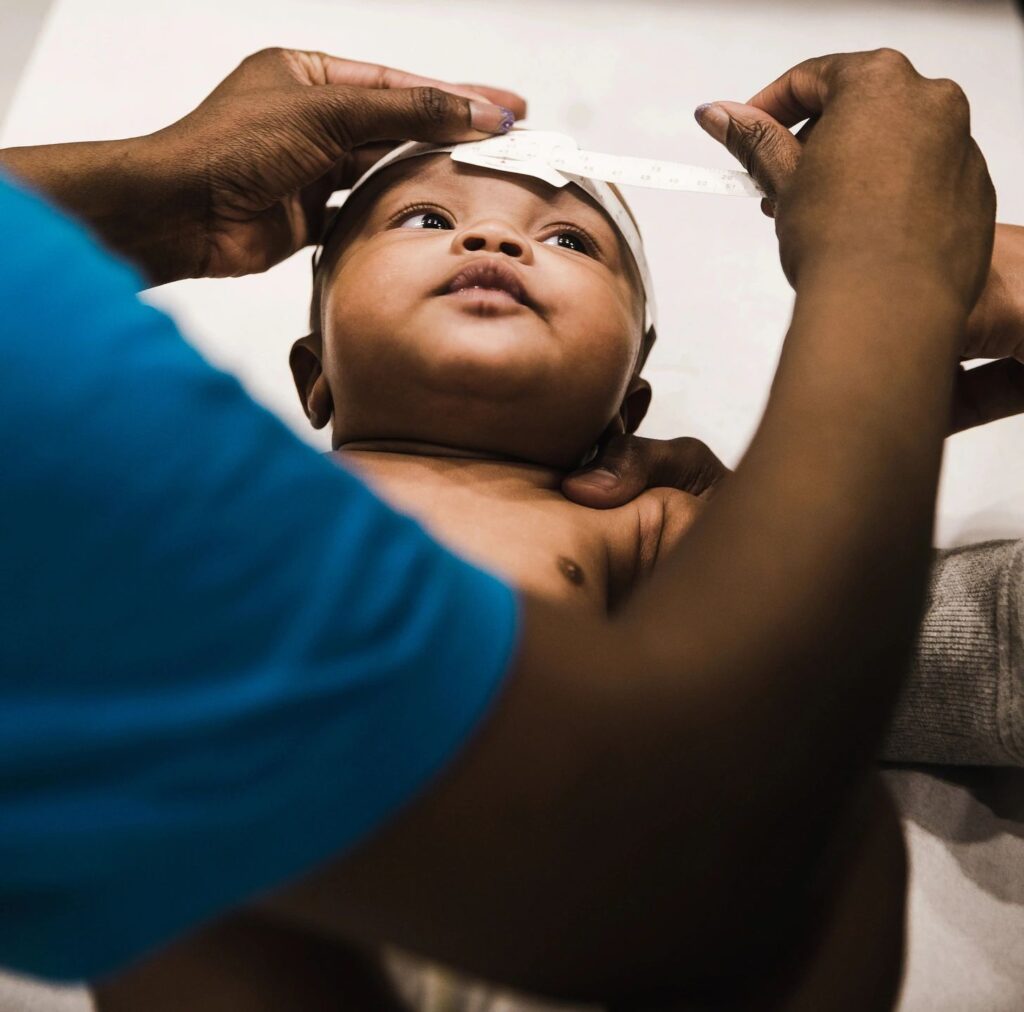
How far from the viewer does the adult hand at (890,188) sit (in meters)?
0.59

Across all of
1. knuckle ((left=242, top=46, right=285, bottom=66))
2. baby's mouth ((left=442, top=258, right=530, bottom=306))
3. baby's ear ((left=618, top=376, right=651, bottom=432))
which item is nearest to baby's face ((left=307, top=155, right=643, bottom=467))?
baby's mouth ((left=442, top=258, right=530, bottom=306))

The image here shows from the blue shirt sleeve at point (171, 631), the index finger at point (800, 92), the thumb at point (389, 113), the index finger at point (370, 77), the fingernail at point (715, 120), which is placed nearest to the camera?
the blue shirt sleeve at point (171, 631)

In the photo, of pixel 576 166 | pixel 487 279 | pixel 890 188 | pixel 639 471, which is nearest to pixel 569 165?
pixel 576 166

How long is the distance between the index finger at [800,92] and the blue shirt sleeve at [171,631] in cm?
64

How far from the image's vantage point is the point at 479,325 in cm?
102

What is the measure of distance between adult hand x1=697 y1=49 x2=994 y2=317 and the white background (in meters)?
0.67

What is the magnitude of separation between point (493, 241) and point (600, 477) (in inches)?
10.5

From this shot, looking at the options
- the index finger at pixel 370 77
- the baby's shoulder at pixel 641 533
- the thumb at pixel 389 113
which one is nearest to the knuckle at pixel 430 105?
the thumb at pixel 389 113

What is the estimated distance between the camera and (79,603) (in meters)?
0.39

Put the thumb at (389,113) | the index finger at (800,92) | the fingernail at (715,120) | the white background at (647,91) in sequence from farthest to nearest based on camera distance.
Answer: the white background at (647,91) < the thumb at (389,113) < the fingernail at (715,120) < the index finger at (800,92)

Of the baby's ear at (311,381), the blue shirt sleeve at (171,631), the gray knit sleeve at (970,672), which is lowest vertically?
the gray knit sleeve at (970,672)

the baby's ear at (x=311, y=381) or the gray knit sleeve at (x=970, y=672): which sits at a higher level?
the baby's ear at (x=311, y=381)

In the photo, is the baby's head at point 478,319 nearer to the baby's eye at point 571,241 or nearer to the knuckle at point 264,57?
the baby's eye at point 571,241

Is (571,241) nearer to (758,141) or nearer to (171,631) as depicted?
(758,141)
